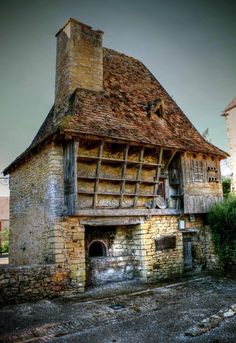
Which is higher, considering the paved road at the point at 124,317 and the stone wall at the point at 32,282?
the stone wall at the point at 32,282

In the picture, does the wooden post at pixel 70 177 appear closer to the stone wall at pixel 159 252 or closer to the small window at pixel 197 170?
the stone wall at pixel 159 252

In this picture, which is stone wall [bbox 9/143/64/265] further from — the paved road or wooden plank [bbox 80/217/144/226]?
the paved road

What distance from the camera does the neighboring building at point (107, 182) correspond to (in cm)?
895

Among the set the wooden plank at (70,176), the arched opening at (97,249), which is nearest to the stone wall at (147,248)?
the arched opening at (97,249)

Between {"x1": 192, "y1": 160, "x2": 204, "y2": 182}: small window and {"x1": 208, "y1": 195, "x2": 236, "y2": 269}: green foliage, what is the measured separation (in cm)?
125

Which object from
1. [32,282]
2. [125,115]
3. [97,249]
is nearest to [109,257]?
[97,249]

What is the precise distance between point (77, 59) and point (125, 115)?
264 cm

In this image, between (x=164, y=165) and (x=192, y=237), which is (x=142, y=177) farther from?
(x=192, y=237)

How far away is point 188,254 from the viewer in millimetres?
11875

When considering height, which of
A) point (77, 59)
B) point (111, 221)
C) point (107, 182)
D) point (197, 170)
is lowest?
point (111, 221)

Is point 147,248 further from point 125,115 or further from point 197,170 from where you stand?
point 125,115

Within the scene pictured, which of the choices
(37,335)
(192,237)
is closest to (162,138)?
(192,237)

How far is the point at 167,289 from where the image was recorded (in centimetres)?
888

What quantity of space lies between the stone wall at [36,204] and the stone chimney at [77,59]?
8.58ft
